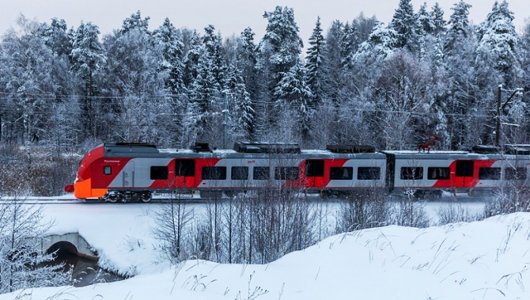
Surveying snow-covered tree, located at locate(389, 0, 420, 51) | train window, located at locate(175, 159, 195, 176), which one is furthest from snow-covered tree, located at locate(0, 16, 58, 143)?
snow-covered tree, located at locate(389, 0, 420, 51)

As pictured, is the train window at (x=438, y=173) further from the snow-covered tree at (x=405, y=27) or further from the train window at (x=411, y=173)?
the snow-covered tree at (x=405, y=27)

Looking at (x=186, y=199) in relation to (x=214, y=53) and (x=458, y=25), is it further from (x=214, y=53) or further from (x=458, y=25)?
(x=458, y=25)

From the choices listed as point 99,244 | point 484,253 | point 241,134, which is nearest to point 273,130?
point 241,134

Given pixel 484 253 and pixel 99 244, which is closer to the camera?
pixel 484 253

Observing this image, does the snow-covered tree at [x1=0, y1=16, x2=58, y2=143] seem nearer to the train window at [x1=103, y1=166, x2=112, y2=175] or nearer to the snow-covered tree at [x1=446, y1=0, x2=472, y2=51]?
the train window at [x1=103, y1=166, x2=112, y2=175]

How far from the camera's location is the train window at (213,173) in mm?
27141

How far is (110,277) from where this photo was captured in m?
20.6

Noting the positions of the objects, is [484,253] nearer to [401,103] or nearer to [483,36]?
[401,103]

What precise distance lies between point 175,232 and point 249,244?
9.61 ft

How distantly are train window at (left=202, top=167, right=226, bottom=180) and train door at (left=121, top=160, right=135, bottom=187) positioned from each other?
3.60 meters

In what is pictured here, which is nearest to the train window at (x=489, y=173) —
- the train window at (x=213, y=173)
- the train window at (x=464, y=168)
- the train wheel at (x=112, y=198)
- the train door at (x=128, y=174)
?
the train window at (x=464, y=168)

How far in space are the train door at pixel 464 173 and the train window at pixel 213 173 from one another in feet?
42.9

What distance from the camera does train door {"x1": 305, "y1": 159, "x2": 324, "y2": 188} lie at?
91.9 ft

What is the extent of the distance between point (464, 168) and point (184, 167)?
15510 mm
